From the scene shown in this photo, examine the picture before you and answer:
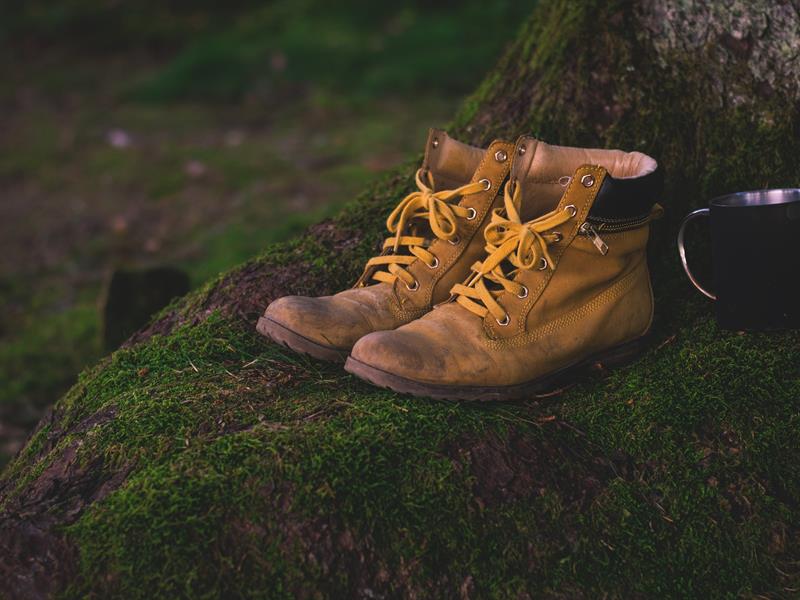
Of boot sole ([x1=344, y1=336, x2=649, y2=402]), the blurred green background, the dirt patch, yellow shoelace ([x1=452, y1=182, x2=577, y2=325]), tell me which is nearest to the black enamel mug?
boot sole ([x1=344, y1=336, x2=649, y2=402])

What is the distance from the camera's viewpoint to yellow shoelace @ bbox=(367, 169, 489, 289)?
9.27ft

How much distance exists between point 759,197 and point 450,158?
0.95m

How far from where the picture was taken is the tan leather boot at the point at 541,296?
8.32 feet

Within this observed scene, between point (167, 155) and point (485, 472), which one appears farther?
point (167, 155)

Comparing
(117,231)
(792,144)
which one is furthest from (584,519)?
(117,231)

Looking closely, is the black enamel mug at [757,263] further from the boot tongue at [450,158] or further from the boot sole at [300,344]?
the boot sole at [300,344]

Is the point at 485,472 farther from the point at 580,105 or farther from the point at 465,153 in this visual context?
the point at 580,105

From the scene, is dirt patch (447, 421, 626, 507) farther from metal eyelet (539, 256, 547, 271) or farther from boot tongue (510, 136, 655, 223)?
boot tongue (510, 136, 655, 223)

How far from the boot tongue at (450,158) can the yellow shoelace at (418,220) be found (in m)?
0.05

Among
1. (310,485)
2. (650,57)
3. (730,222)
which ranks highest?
(650,57)

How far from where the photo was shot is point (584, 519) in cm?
231

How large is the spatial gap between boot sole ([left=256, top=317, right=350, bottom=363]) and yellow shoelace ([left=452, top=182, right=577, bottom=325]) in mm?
389

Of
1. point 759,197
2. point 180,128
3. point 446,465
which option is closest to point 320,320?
point 446,465

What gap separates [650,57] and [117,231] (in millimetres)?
4754
